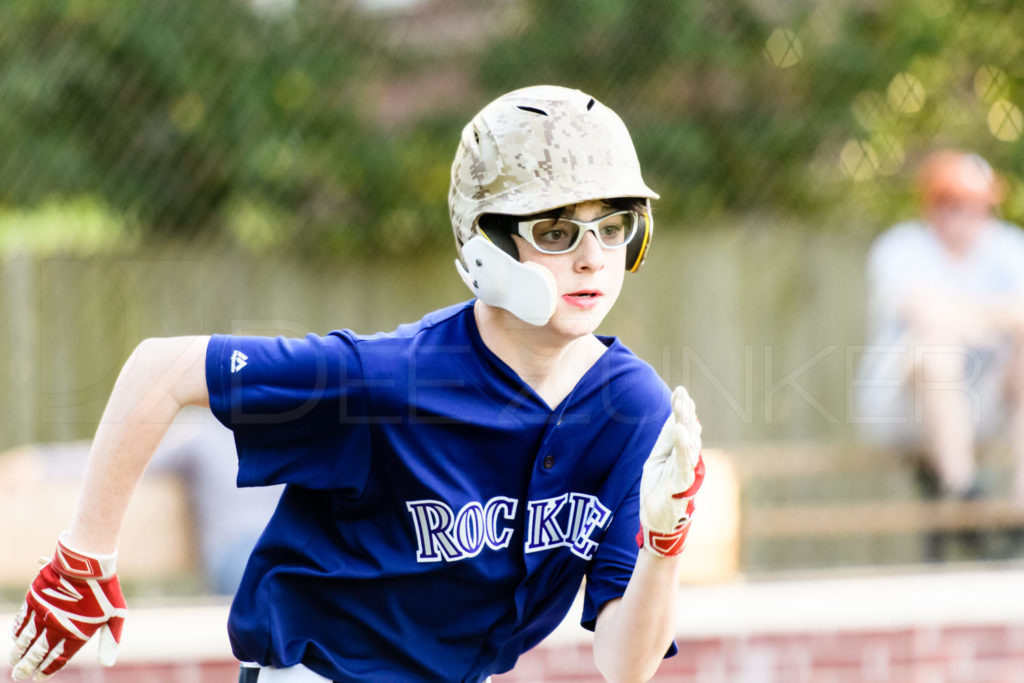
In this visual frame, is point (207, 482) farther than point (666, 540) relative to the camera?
Yes

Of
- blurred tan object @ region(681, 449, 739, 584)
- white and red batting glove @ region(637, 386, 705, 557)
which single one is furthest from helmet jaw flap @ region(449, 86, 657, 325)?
blurred tan object @ region(681, 449, 739, 584)

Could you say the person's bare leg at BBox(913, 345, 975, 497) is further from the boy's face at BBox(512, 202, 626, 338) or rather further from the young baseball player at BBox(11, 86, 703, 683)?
the boy's face at BBox(512, 202, 626, 338)

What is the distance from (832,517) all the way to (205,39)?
2.88m

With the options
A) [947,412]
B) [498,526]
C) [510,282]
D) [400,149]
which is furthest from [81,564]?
[947,412]

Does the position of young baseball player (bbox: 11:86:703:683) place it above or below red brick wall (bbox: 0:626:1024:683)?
above

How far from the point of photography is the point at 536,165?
6.51 feet

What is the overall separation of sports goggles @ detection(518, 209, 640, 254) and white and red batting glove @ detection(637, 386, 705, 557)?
33cm

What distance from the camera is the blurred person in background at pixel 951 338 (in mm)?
4242

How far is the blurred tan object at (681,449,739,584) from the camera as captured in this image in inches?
164

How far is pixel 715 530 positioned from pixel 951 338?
106 cm

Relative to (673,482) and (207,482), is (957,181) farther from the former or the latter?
(673,482)

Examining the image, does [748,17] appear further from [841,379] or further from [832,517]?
[832,517]

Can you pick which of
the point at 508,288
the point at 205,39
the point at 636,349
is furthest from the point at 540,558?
the point at 205,39

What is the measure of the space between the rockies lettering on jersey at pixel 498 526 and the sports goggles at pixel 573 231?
1.46 ft
